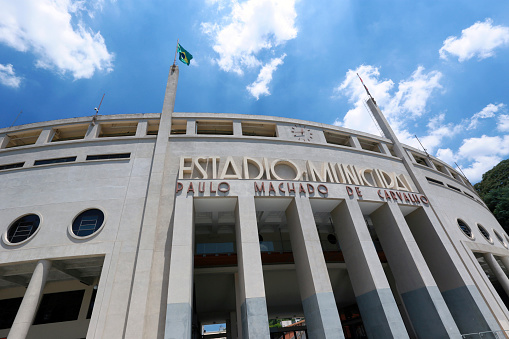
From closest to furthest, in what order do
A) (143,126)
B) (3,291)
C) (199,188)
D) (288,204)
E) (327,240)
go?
1. (199,188)
2. (288,204)
3. (3,291)
4. (143,126)
5. (327,240)

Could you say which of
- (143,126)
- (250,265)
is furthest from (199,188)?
(143,126)

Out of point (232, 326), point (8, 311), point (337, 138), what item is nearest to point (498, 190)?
point (337, 138)

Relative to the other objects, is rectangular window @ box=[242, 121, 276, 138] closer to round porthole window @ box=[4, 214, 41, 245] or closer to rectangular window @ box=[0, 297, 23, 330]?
round porthole window @ box=[4, 214, 41, 245]

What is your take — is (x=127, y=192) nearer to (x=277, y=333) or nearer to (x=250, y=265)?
(x=250, y=265)

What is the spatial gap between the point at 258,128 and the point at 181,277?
16.1 meters

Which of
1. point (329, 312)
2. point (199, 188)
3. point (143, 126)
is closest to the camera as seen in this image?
point (329, 312)

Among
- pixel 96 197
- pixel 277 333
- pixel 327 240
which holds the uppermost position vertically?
pixel 96 197

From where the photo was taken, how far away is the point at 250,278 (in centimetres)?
1373

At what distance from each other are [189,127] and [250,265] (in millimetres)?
13394

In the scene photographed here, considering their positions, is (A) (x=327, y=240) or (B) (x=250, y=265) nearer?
(B) (x=250, y=265)

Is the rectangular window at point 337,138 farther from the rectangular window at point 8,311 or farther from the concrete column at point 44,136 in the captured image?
the rectangular window at point 8,311

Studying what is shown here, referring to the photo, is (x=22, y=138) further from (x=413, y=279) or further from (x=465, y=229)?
(x=465, y=229)

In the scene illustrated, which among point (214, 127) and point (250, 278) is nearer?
point (250, 278)

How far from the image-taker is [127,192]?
17.5m
